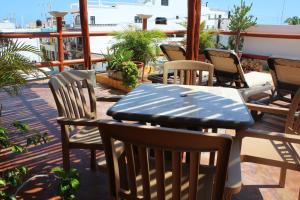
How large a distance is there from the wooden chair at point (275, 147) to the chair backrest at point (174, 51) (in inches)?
110

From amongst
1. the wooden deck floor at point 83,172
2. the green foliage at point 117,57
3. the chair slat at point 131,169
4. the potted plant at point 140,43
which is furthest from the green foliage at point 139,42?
the chair slat at point 131,169

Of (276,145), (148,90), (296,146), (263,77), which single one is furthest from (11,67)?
(263,77)

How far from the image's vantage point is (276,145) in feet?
8.02

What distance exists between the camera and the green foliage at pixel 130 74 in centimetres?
544

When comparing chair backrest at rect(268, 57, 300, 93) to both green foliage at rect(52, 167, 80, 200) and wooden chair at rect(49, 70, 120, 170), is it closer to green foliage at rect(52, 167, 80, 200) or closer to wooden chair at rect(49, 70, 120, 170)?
wooden chair at rect(49, 70, 120, 170)

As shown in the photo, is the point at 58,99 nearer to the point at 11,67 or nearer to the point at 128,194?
the point at 11,67

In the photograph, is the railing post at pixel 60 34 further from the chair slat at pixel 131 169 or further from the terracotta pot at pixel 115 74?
the chair slat at pixel 131 169

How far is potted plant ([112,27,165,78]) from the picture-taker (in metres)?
6.04

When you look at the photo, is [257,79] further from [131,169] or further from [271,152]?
[131,169]

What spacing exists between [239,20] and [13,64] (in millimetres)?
7181

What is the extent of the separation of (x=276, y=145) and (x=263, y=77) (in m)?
3.54

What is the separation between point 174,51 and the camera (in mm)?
5441

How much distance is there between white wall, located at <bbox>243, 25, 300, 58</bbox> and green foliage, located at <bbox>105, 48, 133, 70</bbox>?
499 cm

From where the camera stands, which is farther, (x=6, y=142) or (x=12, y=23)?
(x=12, y=23)
